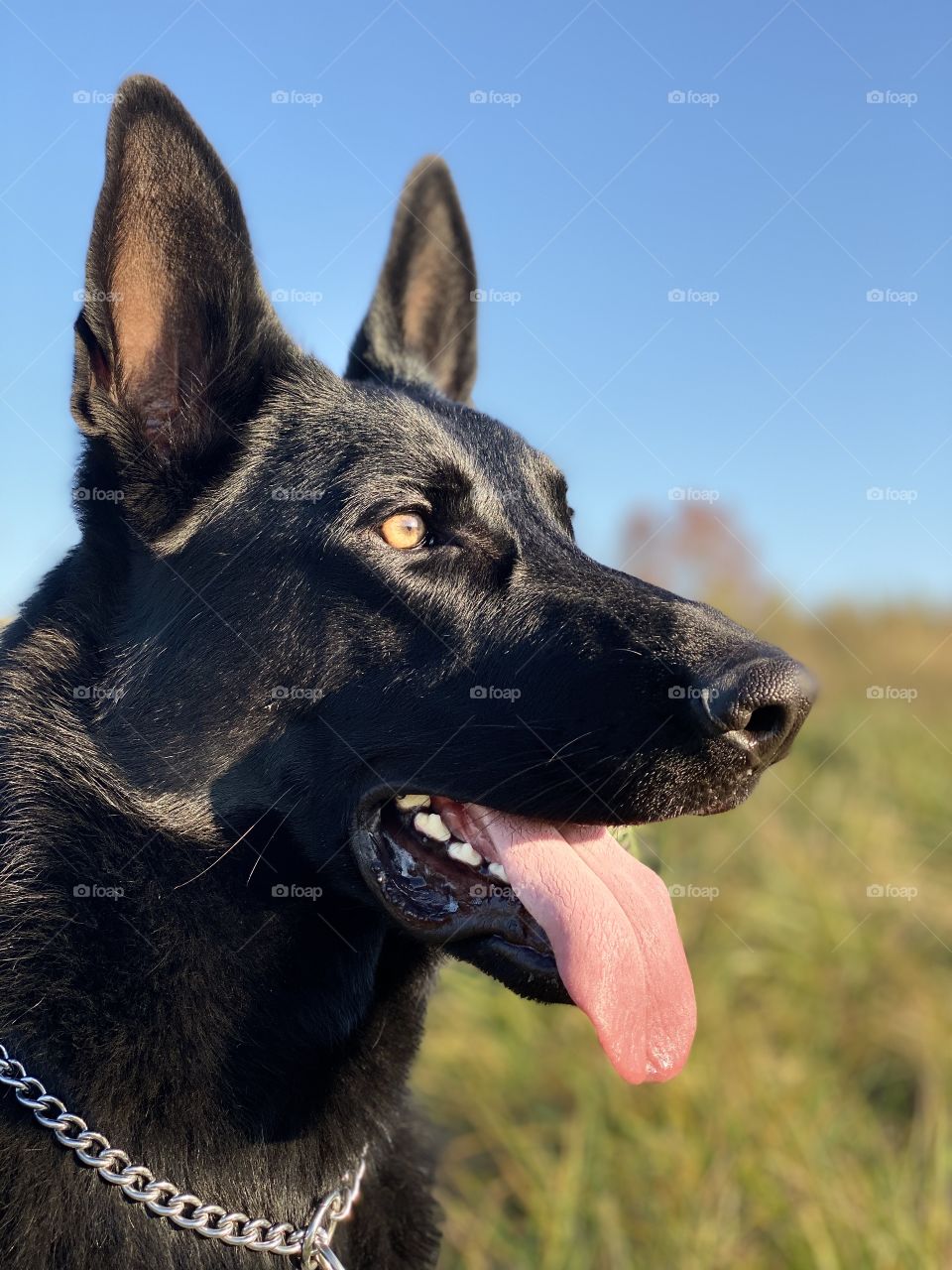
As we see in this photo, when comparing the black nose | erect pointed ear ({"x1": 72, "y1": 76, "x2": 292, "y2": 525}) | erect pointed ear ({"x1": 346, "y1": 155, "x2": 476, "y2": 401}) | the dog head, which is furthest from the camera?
erect pointed ear ({"x1": 346, "y1": 155, "x2": 476, "y2": 401})

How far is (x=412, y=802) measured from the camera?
2.10m

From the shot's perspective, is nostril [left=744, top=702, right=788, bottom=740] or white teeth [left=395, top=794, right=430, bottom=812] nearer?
nostril [left=744, top=702, right=788, bottom=740]

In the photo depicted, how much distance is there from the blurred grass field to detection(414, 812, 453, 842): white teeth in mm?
964

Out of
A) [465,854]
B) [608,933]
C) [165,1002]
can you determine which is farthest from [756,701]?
[165,1002]

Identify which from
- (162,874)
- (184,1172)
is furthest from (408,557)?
(184,1172)

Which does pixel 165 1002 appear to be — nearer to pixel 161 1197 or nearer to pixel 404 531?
pixel 161 1197

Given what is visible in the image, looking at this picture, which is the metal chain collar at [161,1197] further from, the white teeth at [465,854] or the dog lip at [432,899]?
the white teeth at [465,854]

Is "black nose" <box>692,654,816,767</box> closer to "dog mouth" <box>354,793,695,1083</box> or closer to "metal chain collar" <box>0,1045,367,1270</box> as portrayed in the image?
"dog mouth" <box>354,793,695,1083</box>

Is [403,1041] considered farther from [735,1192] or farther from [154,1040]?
[735,1192]

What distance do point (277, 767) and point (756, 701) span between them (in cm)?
91

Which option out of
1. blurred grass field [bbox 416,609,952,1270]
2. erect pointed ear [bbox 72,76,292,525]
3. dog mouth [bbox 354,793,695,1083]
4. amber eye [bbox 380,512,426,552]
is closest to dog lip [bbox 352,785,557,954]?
dog mouth [bbox 354,793,695,1083]

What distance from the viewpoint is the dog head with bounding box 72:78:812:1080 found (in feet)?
6.22

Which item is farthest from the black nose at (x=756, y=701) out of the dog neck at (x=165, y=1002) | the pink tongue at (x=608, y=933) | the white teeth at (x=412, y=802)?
the dog neck at (x=165, y=1002)

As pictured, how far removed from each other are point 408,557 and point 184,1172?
47.3 inches
